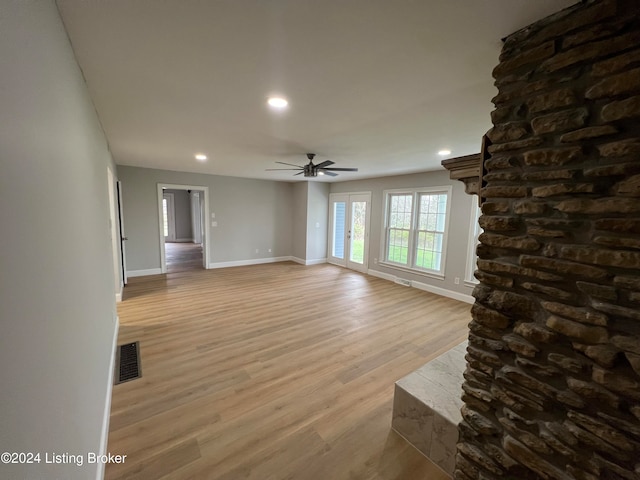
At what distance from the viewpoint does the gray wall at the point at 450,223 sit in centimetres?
466

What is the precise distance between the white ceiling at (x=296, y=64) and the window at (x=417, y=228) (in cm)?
223

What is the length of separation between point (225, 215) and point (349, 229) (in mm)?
3187

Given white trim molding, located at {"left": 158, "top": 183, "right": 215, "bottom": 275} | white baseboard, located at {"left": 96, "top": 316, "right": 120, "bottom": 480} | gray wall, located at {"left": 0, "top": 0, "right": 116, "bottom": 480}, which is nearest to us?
gray wall, located at {"left": 0, "top": 0, "right": 116, "bottom": 480}

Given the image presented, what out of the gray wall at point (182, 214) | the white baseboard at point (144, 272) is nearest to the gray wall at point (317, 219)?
the white baseboard at point (144, 272)

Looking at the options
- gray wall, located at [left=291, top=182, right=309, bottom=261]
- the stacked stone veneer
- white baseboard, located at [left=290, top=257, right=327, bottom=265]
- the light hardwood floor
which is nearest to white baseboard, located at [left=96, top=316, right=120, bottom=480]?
the light hardwood floor

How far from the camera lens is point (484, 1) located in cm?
112

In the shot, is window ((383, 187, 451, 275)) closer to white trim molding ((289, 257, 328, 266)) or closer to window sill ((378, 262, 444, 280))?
window sill ((378, 262, 444, 280))

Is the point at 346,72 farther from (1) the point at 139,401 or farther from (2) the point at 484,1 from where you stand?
(1) the point at 139,401

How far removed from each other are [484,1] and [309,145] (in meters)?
2.39

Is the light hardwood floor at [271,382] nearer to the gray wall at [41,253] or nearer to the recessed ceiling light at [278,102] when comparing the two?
the gray wall at [41,253]

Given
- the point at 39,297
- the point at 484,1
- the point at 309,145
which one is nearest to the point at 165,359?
the point at 39,297

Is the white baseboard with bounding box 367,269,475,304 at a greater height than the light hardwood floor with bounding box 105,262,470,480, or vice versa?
the white baseboard with bounding box 367,269,475,304

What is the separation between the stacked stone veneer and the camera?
38.6 inches

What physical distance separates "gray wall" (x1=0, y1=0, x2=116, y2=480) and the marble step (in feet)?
5.85
